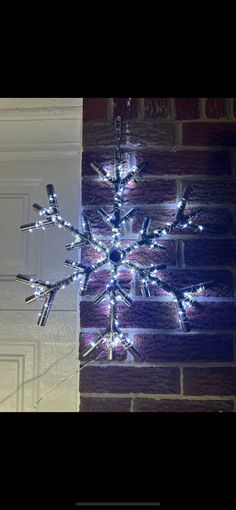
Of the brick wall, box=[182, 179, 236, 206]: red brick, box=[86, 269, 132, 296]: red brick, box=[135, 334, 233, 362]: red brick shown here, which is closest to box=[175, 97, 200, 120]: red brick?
the brick wall

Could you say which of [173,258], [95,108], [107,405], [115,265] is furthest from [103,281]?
[95,108]

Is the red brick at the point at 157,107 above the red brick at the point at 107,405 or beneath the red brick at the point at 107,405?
above

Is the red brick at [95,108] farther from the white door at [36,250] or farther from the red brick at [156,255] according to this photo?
the red brick at [156,255]

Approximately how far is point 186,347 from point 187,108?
0.59 meters

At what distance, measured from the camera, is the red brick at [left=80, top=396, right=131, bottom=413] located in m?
1.01

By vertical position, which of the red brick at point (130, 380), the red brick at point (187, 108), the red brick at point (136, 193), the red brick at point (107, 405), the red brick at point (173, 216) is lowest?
the red brick at point (107, 405)

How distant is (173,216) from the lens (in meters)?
1.06

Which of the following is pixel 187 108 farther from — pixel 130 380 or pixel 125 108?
pixel 130 380

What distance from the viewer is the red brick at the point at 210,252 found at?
1.04 m

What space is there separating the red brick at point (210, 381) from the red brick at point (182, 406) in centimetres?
2

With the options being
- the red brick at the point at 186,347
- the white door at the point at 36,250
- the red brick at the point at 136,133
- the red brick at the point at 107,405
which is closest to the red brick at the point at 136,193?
the red brick at the point at 136,133
